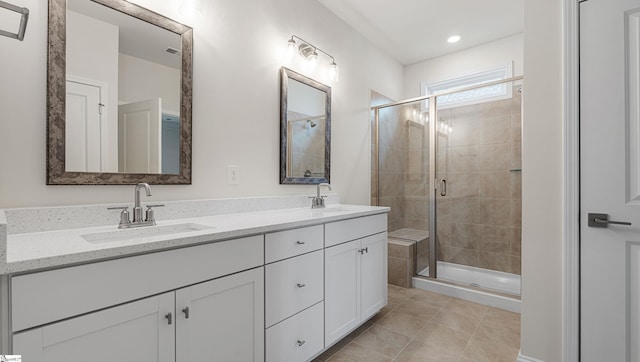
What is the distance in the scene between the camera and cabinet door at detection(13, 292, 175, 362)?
0.83m

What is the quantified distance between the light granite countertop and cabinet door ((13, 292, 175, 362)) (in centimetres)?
18

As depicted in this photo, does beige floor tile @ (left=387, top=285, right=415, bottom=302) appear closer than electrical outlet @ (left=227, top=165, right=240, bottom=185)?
No

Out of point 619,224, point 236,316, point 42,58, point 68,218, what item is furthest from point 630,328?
point 42,58

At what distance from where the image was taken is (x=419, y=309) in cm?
253

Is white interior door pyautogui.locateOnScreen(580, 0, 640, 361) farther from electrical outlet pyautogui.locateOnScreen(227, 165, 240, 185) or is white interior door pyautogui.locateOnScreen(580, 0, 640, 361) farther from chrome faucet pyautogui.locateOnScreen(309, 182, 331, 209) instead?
electrical outlet pyautogui.locateOnScreen(227, 165, 240, 185)

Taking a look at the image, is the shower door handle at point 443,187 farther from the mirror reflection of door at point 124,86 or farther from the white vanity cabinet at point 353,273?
the mirror reflection of door at point 124,86

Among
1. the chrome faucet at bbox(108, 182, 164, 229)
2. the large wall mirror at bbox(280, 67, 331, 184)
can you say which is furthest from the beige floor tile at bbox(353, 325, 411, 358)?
the chrome faucet at bbox(108, 182, 164, 229)

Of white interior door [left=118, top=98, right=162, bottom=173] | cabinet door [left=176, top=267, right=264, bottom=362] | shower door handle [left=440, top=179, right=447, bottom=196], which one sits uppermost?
white interior door [left=118, top=98, right=162, bottom=173]

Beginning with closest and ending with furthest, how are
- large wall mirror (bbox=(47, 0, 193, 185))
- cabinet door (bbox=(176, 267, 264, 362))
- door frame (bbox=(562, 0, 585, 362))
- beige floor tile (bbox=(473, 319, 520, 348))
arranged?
cabinet door (bbox=(176, 267, 264, 362)) < large wall mirror (bbox=(47, 0, 193, 185)) < door frame (bbox=(562, 0, 585, 362)) < beige floor tile (bbox=(473, 319, 520, 348))

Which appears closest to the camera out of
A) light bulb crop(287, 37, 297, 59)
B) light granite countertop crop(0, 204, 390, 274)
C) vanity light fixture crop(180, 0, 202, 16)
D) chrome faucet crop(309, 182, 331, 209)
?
light granite countertop crop(0, 204, 390, 274)

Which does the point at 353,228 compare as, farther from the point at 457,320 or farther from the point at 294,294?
the point at 457,320

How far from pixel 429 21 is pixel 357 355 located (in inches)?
118

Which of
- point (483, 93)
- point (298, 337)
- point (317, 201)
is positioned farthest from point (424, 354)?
point (483, 93)

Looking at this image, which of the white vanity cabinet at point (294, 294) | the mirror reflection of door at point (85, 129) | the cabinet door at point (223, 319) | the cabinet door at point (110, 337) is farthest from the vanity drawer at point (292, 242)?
the mirror reflection of door at point (85, 129)
